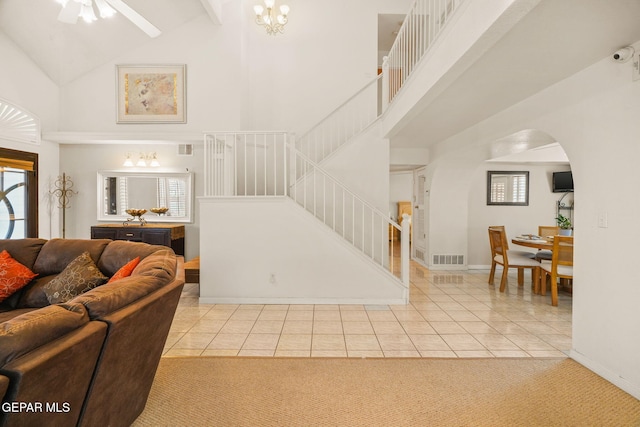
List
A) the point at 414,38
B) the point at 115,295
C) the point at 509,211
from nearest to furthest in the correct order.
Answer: the point at 115,295
the point at 414,38
the point at 509,211

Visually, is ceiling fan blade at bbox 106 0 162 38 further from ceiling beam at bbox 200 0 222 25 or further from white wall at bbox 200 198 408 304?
white wall at bbox 200 198 408 304

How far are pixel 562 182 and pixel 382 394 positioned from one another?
248 inches

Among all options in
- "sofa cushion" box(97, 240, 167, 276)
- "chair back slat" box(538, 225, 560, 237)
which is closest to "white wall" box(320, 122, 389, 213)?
"sofa cushion" box(97, 240, 167, 276)

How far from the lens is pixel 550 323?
11.3ft

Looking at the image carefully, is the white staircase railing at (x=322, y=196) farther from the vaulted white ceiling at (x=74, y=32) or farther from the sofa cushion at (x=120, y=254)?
the vaulted white ceiling at (x=74, y=32)

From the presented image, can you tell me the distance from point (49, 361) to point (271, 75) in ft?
19.0

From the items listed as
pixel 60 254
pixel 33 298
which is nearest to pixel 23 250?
pixel 60 254

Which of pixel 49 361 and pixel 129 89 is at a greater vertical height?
pixel 129 89

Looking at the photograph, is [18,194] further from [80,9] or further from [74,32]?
[80,9]

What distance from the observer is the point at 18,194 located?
5.12 meters

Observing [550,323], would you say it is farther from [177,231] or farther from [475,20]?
[177,231]

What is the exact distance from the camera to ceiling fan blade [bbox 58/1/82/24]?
2.80 m

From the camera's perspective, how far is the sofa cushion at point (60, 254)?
9.09 feet

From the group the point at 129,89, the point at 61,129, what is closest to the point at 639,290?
the point at 129,89
